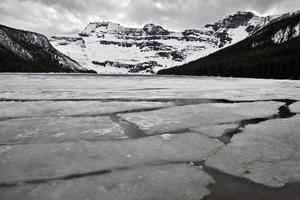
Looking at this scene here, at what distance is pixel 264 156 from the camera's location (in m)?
4.05

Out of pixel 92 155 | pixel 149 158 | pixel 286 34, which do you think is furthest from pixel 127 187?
pixel 286 34

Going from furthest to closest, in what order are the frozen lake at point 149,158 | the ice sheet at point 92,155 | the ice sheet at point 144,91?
the ice sheet at point 144,91 < the ice sheet at point 92,155 < the frozen lake at point 149,158

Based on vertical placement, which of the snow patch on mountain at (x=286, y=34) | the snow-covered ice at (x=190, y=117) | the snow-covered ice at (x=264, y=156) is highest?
the snow patch on mountain at (x=286, y=34)

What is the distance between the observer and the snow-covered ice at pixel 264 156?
3371 mm

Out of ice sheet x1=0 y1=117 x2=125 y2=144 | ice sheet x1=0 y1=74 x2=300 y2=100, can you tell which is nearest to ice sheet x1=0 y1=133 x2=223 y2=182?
ice sheet x1=0 y1=117 x2=125 y2=144

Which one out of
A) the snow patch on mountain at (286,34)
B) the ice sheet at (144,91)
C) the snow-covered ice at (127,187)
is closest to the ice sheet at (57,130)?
the snow-covered ice at (127,187)

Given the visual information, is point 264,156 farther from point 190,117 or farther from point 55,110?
point 55,110

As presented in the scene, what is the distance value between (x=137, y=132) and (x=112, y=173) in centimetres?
210

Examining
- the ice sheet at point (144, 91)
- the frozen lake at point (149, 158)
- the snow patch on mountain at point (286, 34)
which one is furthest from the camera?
the snow patch on mountain at point (286, 34)

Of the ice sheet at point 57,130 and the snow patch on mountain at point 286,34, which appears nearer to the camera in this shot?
the ice sheet at point 57,130

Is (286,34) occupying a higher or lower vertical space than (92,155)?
Answer: higher

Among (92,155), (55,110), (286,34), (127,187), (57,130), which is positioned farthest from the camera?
(286,34)

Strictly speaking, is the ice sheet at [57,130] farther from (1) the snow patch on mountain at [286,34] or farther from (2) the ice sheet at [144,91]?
(1) the snow patch on mountain at [286,34]

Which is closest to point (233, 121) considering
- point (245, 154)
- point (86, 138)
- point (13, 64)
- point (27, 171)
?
point (245, 154)
